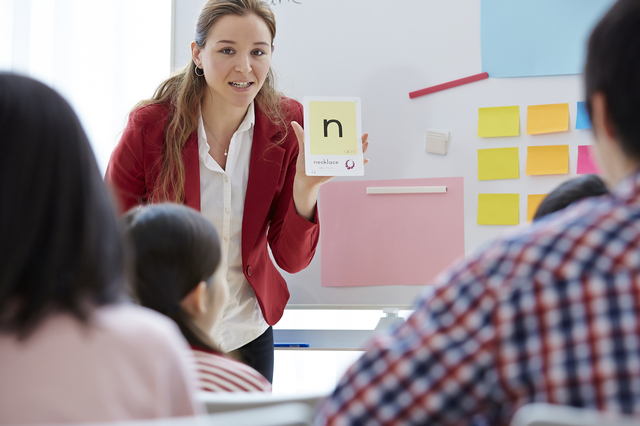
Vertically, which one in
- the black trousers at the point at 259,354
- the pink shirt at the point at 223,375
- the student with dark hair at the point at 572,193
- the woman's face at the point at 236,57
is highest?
the woman's face at the point at 236,57

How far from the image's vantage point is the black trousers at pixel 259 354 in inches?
67.4

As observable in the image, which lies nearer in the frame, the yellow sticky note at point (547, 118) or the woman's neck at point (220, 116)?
the woman's neck at point (220, 116)

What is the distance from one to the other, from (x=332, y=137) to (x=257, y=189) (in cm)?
29

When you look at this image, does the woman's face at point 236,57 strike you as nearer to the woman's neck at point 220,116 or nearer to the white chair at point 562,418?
the woman's neck at point 220,116

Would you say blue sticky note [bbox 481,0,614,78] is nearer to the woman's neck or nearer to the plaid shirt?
the woman's neck

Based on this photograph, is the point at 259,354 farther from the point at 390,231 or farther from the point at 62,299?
the point at 62,299

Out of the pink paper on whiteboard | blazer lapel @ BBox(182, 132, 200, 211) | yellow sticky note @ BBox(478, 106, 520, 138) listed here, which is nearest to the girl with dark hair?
blazer lapel @ BBox(182, 132, 200, 211)

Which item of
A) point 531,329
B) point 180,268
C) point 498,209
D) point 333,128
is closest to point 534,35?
point 498,209

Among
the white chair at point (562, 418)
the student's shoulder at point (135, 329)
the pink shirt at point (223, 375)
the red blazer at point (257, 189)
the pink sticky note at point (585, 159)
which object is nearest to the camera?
the white chair at point (562, 418)

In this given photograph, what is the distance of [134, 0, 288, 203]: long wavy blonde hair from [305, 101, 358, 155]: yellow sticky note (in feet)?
0.38

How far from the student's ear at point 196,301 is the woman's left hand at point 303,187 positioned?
767mm

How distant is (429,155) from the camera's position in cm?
221

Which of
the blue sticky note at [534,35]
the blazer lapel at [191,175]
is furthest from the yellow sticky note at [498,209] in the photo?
the blazer lapel at [191,175]

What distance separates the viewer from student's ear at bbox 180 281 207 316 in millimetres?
1009
